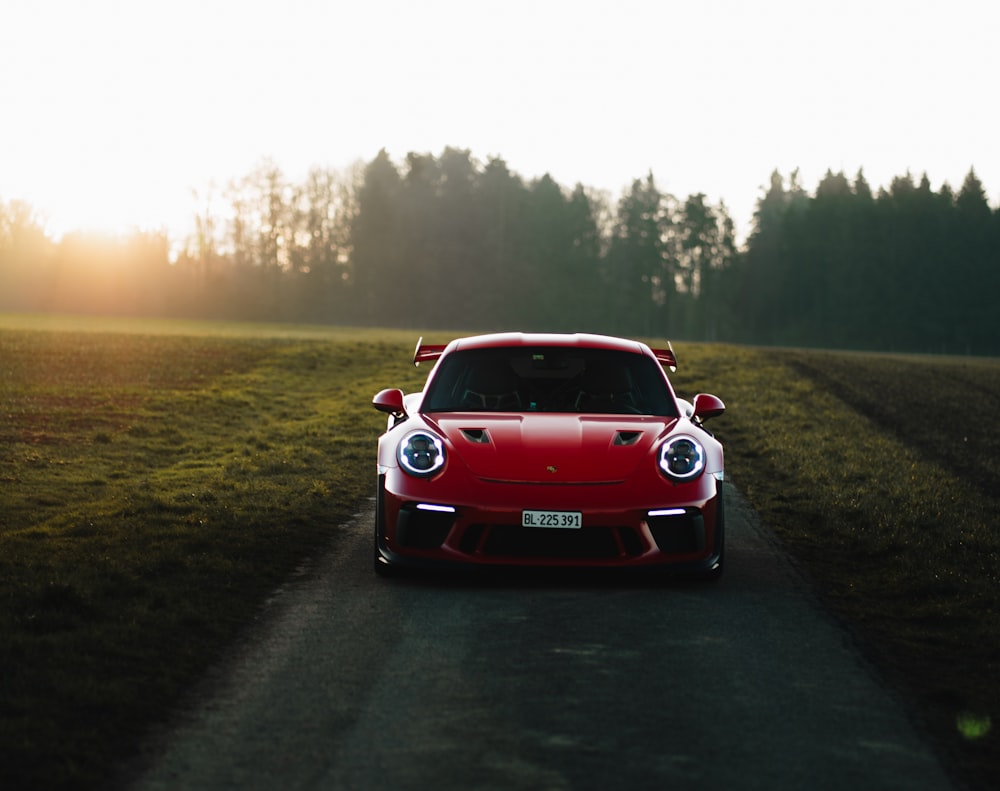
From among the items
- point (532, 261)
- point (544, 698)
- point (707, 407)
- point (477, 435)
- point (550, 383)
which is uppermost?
point (532, 261)

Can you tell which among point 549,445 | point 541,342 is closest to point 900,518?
point 541,342

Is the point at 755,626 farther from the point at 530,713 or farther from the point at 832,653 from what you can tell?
the point at 530,713

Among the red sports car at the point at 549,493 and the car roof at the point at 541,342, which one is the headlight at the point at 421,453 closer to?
the red sports car at the point at 549,493

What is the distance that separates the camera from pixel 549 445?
308 inches

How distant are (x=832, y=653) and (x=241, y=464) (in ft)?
33.2

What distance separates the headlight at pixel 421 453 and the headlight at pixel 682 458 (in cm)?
139

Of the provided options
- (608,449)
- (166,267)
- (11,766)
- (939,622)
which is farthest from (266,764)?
(166,267)

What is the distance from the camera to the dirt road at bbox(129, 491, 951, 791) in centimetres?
431

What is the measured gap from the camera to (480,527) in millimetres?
7566

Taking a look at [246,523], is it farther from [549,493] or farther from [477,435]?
[549,493]

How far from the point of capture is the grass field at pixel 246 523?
5.34 meters

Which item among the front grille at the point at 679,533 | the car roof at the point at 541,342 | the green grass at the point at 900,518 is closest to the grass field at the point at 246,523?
the green grass at the point at 900,518

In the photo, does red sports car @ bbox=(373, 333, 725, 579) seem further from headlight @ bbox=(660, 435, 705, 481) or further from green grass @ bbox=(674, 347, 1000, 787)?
green grass @ bbox=(674, 347, 1000, 787)

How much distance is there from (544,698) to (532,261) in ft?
365
